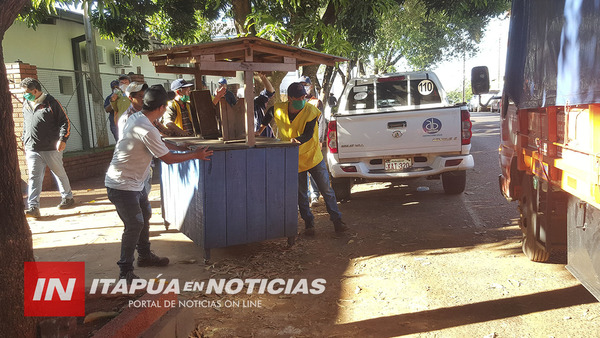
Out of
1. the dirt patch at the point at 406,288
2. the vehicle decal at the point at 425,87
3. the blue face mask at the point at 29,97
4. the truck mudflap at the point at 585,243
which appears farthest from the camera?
the vehicle decal at the point at 425,87

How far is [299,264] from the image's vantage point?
5371 mm

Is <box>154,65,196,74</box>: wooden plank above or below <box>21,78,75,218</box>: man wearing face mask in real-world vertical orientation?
above

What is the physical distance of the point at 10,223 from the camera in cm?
271

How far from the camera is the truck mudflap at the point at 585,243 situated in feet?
10.3

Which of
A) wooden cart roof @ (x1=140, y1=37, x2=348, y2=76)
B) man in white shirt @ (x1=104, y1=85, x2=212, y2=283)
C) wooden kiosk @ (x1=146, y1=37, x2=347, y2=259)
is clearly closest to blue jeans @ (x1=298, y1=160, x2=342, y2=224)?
wooden kiosk @ (x1=146, y1=37, x2=347, y2=259)

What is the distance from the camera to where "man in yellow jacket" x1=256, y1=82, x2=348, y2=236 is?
19.9 ft

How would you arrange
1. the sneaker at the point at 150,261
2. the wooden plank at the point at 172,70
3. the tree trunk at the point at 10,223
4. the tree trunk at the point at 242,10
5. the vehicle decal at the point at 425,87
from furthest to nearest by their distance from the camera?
the tree trunk at the point at 242,10, the vehicle decal at the point at 425,87, the wooden plank at the point at 172,70, the sneaker at the point at 150,261, the tree trunk at the point at 10,223

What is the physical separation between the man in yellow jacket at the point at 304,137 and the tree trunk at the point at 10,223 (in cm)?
351

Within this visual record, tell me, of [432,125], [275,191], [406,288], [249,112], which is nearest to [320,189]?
[275,191]

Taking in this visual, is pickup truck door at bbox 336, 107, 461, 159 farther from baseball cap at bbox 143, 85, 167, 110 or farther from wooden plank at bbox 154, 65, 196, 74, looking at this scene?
baseball cap at bbox 143, 85, 167, 110

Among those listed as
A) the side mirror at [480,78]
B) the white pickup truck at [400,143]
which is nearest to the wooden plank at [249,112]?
the white pickup truck at [400,143]

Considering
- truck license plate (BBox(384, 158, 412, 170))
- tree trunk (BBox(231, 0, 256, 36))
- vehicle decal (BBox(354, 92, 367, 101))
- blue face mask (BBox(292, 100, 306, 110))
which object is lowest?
truck license plate (BBox(384, 158, 412, 170))

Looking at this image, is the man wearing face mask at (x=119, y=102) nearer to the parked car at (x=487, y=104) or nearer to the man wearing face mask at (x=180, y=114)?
the man wearing face mask at (x=180, y=114)

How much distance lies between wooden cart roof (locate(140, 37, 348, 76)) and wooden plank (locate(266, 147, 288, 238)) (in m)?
0.92
